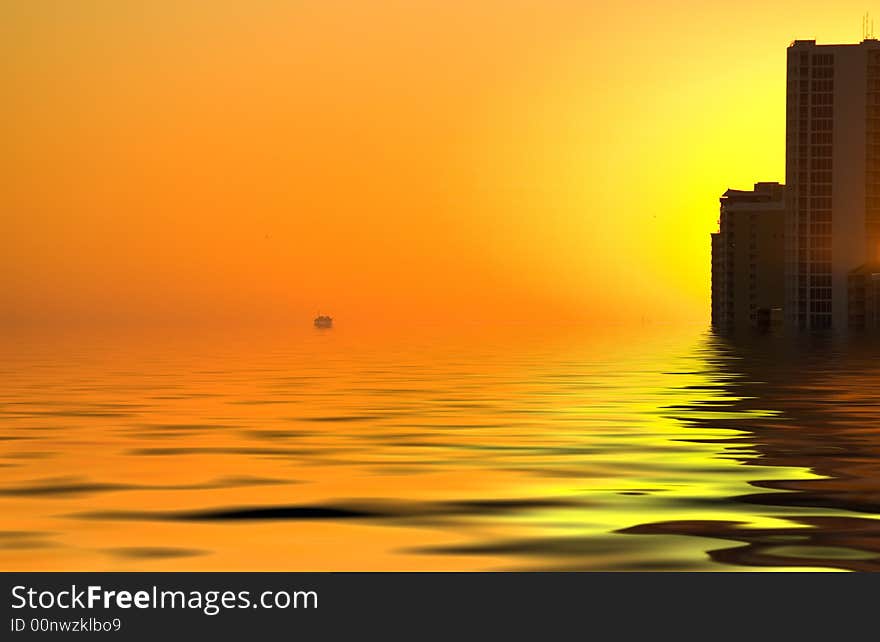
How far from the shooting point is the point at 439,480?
3294 centimetres

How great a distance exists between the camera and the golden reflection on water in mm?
22828

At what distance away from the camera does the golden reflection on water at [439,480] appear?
74.9 ft

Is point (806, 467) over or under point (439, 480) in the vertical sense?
under

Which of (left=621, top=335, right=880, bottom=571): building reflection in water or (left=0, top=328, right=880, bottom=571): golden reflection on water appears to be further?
(left=0, top=328, right=880, bottom=571): golden reflection on water

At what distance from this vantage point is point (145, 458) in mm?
37844

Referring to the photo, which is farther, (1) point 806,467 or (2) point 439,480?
(1) point 806,467

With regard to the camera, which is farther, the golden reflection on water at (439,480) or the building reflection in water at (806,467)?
the golden reflection on water at (439,480)

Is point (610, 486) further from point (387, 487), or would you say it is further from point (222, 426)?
point (222, 426)

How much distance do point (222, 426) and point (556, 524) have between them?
24.4m
